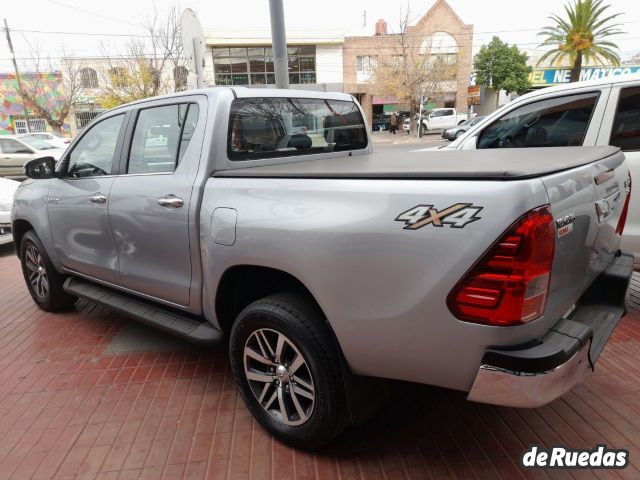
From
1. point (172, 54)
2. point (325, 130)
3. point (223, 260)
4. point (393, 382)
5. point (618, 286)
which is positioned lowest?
point (393, 382)

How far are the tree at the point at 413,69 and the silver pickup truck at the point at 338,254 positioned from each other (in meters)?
31.9

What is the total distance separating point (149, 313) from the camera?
3201 millimetres

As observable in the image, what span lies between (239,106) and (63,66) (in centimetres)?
3691

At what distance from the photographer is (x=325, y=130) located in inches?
145

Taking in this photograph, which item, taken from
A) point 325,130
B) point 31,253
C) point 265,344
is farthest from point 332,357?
point 31,253

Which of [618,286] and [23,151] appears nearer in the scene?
[618,286]

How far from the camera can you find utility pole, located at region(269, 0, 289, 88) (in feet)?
18.2

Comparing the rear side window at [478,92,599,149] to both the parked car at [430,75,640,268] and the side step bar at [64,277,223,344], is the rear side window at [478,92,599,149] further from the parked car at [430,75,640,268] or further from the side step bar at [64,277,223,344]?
the side step bar at [64,277,223,344]

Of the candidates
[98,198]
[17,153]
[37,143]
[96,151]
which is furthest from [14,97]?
[98,198]

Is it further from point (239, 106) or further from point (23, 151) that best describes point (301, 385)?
point (23, 151)

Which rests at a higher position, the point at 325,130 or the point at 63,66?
the point at 63,66

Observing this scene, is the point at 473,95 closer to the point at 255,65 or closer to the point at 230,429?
the point at 255,65

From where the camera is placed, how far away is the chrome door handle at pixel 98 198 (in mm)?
3330

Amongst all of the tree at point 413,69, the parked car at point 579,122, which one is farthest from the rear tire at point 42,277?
the tree at point 413,69
